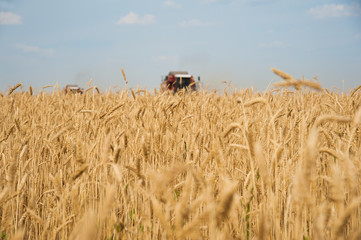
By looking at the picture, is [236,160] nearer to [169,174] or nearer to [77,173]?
[77,173]

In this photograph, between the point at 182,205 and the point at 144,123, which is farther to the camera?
the point at 144,123

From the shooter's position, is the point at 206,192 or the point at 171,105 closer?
the point at 206,192

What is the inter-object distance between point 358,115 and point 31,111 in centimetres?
377

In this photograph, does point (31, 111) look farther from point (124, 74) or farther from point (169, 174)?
point (169, 174)

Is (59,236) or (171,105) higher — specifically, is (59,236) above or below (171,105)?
below

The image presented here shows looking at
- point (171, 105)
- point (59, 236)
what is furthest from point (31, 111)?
point (59, 236)

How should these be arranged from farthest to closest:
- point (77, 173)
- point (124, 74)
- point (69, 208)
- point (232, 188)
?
point (124, 74)
point (69, 208)
point (77, 173)
point (232, 188)

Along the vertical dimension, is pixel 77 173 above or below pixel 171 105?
below

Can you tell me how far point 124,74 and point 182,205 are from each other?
1511 mm

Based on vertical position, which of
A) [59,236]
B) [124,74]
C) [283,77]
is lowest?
[59,236]

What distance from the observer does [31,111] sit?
3.74 m

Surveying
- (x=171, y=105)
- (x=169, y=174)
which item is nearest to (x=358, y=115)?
(x=169, y=174)

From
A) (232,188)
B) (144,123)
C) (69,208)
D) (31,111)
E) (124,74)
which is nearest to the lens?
(232,188)

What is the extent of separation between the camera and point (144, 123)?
7.27ft
